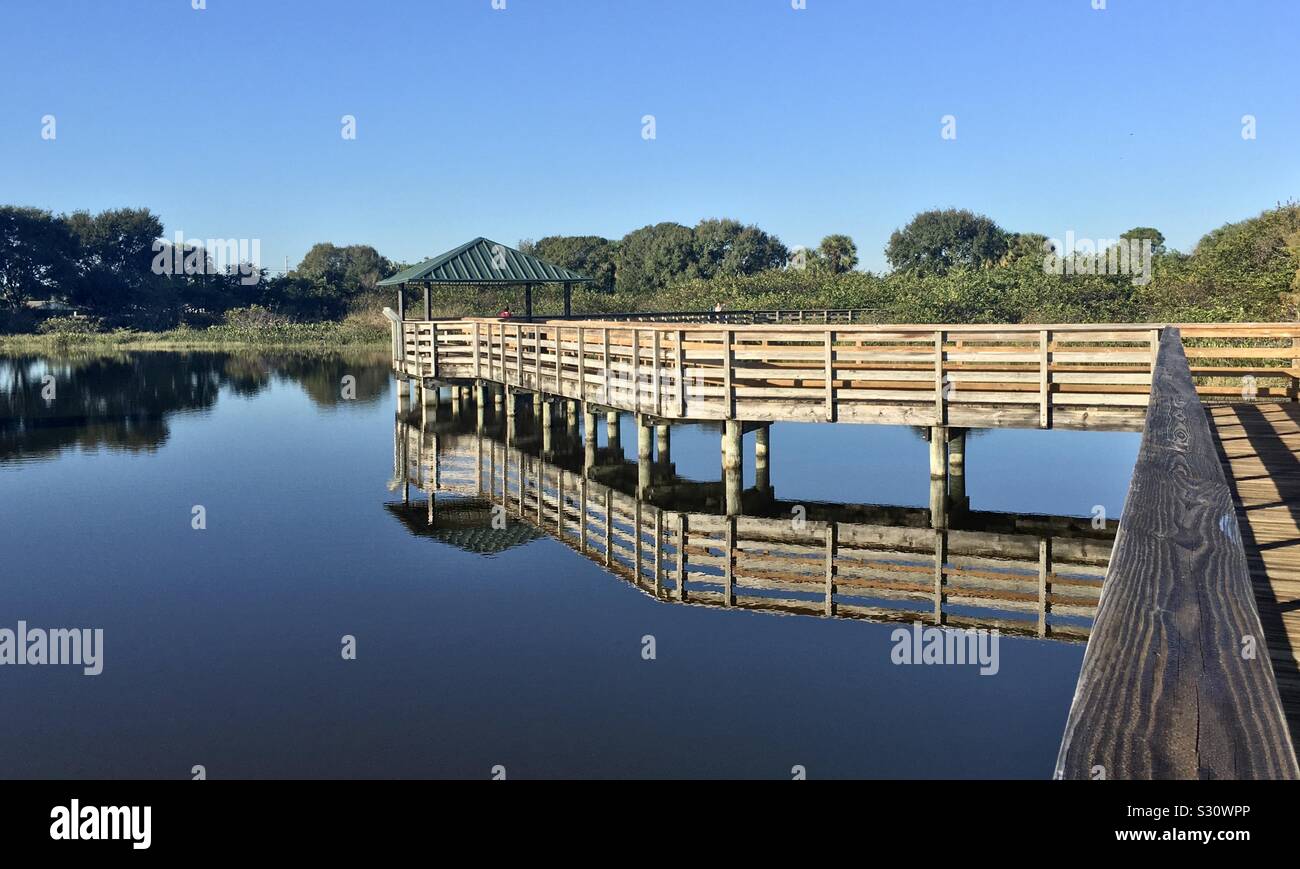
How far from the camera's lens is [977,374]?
1706 centimetres

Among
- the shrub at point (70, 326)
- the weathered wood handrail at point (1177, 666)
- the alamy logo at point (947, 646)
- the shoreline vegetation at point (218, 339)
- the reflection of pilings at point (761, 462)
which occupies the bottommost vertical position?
the alamy logo at point (947, 646)

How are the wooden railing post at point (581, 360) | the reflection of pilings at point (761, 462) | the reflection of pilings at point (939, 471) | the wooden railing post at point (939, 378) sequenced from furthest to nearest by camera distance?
the wooden railing post at point (581, 360) < the reflection of pilings at point (761, 462) < the reflection of pilings at point (939, 471) < the wooden railing post at point (939, 378)

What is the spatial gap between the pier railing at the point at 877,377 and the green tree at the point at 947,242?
8837 centimetres

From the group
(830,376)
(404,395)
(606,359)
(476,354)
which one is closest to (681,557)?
(830,376)

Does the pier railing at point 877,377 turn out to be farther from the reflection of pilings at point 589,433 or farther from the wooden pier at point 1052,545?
the reflection of pilings at point 589,433

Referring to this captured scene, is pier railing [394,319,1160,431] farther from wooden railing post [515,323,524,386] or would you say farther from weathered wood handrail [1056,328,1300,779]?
weathered wood handrail [1056,328,1300,779]

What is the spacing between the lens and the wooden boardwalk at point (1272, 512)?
16.7ft

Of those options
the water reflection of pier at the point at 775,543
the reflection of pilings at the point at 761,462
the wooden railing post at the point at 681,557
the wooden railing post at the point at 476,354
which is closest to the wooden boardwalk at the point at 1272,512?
the water reflection of pier at the point at 775,543

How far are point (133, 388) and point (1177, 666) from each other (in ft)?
139

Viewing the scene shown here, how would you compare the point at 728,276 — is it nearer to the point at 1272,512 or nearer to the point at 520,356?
the point at 520,356

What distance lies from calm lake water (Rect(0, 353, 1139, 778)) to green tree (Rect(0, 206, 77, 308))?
66.8 m
